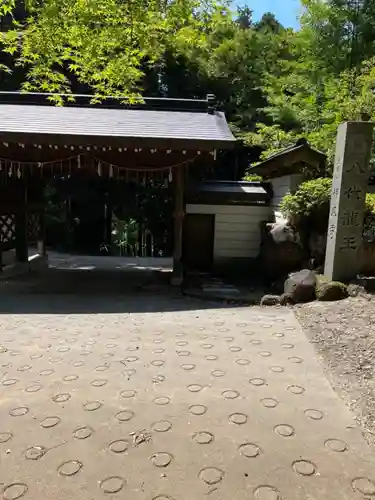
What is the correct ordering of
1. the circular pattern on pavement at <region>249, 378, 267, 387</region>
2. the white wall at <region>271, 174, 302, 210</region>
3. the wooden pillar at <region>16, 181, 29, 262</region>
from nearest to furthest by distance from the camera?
the circular pattern on pavement at <region>249, 378, 267, 387</region> < the white wall at <region>271, 174, 302, 210</region> < the wooden pillar at <region>16, 181, 29, 262</region>

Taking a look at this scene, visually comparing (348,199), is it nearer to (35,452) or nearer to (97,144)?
(97,144)

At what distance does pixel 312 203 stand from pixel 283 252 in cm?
111

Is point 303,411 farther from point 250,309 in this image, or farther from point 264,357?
point 250,309

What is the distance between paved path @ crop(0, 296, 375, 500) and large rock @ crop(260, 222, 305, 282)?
3202 mm

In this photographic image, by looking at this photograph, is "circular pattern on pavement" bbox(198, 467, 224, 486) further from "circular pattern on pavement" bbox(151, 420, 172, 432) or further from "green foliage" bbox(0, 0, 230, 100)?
"green foliage" bbox(0, 0, 230, 100)

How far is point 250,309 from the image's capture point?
6.33 m

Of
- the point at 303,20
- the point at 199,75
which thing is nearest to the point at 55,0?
the point at 303,20

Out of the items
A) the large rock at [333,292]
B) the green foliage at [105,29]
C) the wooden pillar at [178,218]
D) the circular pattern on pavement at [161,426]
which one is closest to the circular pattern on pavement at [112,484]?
the circular pattern on pavement at [161,426]

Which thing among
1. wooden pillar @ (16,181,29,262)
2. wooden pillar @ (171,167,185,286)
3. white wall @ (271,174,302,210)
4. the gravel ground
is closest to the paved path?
the gravel ground

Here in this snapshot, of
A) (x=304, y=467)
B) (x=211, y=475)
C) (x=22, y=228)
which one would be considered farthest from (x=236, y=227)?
(x=211, y=475)

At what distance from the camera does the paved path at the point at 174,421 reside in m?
2.22

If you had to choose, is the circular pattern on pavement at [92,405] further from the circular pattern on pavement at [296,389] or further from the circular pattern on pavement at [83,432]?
the circular pattern on pavement at [296,389]

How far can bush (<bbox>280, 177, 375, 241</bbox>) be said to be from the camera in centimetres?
734

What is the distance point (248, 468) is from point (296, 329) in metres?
2.92
